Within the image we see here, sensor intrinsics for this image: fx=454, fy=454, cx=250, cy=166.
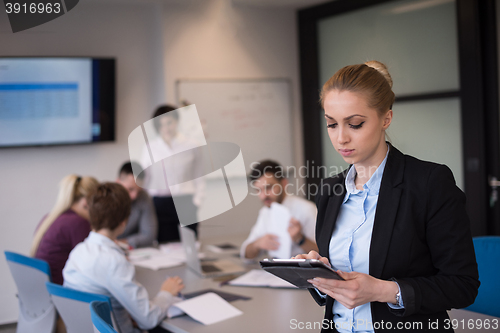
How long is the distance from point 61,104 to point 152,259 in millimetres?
1877

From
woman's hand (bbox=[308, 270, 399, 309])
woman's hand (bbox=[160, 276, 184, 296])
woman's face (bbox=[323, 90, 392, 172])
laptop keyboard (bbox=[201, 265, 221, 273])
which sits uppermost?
woman's face (bbox=[323, 90, 392, 172])

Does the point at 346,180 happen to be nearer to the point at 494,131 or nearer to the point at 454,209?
the point at 454,209

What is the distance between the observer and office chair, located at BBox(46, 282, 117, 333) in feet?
5.04

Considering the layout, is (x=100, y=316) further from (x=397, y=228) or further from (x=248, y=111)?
(x=248, y=111)

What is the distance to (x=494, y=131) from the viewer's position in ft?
10.7

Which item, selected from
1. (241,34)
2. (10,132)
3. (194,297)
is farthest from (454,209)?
(241,34)

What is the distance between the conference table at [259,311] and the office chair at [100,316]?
326mm

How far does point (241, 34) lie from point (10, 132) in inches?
94.5

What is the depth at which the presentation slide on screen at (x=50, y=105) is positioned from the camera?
3354 millimetres

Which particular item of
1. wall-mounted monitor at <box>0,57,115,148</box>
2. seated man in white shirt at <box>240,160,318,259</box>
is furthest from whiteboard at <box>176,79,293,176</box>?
seated man in white shirt at <box>240,160,318,259</box>

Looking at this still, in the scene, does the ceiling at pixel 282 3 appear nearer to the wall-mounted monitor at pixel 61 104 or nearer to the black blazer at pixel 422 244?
the wall-mounted monitor at pixel 61 104

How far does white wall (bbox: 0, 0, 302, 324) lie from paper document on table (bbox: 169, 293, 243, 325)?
84.8 inches

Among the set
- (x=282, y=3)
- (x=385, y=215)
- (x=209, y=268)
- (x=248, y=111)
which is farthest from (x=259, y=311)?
(x=282, y=3)

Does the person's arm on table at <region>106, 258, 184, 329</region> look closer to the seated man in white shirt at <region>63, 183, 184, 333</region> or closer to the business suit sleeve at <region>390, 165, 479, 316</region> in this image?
the seated man in white shirt at <region>63, 183, 184, 333</region>
